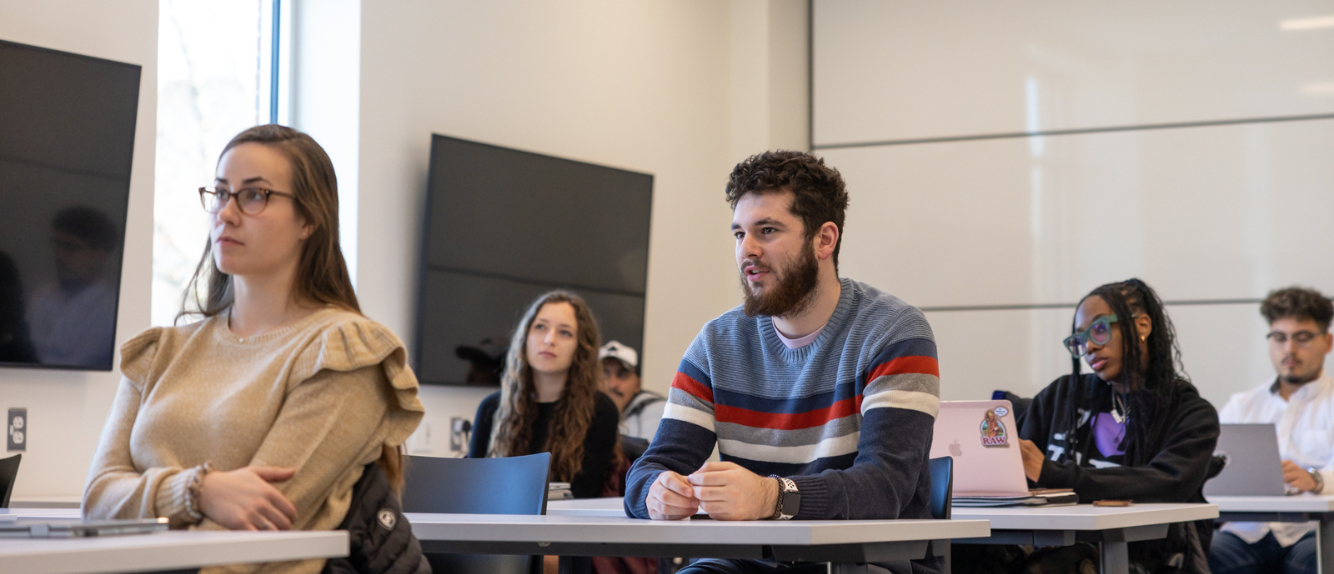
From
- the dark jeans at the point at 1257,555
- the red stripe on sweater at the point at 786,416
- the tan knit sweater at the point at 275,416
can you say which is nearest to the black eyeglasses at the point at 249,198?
the tan knit sweater at the point at 275,416

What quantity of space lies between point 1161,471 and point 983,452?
2.11 ft

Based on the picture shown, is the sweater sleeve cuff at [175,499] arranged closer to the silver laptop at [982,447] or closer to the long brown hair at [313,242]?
the long brown hair at [313,242]

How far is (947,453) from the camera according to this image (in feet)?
8.87

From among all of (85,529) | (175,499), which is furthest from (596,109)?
(85,529)

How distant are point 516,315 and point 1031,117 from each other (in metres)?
2.94

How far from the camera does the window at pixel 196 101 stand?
4.06 m

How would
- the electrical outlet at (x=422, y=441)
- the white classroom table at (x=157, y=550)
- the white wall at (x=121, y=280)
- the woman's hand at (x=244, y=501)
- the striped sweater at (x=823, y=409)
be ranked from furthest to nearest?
the electrical outlet at (x=422, y=441)
the white wall at (x=121, y=280)
the striped sweater at (x=823, y=409)
the woman's hand at (x=244, y=501)
the white classroom table at (x=157, y=550)

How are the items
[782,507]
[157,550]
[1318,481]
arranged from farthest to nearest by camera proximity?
[1318,481] < [782,507] < [157,550]

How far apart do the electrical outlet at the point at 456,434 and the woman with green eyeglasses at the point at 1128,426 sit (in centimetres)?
231

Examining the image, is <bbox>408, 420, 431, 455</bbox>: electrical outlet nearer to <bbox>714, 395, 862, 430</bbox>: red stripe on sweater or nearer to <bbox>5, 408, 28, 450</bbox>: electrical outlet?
<bbox>5, 408, 28, 450</bbox>: electrical outlet

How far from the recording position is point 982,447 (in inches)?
105

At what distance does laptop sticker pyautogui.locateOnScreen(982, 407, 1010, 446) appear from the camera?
2.63 m

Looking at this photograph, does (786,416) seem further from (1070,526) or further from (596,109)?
(596,109)

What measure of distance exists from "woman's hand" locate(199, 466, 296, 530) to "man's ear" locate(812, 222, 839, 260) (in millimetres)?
1144
